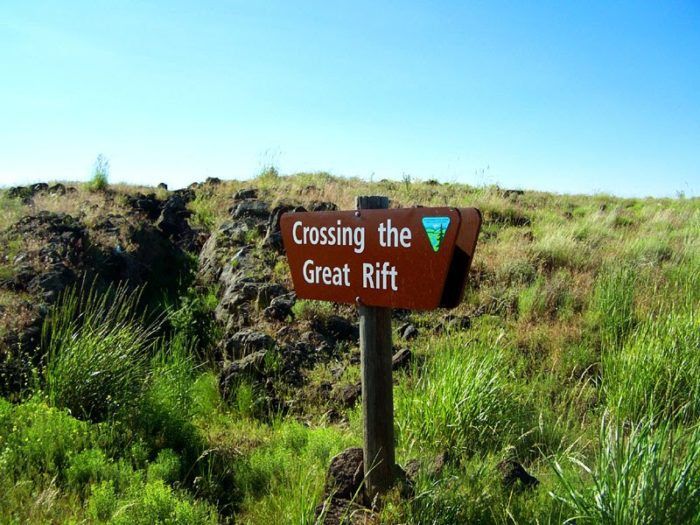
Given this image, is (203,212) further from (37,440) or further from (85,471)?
(85,471)

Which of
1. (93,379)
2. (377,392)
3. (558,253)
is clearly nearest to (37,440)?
(93,379)

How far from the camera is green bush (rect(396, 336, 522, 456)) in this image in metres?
3.96

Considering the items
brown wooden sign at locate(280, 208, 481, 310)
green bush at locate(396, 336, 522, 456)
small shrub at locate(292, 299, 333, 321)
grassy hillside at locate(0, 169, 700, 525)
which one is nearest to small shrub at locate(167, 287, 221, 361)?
grassy hillside at locate(0, 169, 700, 525)

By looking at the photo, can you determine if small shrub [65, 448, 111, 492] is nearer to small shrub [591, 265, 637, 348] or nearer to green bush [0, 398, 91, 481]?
green bush [0, 398, 91, 481]

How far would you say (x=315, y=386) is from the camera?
5.82 m

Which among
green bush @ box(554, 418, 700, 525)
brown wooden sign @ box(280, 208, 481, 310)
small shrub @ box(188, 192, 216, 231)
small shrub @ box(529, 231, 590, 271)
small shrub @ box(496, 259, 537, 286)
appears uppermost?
small shrub @ box(188, 192, 216, 231)

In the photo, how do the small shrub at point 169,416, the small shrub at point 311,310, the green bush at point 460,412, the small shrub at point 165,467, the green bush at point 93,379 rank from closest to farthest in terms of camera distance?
the small shrub at point 165,467 → the green bush at point 460,412 → the small shrub at point 169,416 → the green bush at point 93,379 → the small shrub at point 311,310

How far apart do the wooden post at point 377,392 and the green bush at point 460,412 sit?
27.3 inches

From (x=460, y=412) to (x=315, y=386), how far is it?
216 centimetres

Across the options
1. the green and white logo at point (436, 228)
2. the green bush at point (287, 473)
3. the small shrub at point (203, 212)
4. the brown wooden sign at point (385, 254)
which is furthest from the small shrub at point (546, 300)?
the small shrub at point (203, 212)

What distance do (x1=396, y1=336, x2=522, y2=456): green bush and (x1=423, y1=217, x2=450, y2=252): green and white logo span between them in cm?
168

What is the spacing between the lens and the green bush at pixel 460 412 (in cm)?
396

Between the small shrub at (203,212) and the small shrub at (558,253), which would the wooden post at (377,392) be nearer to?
the small shrub at (558,253)

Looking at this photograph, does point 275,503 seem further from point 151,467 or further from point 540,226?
point 540,226
